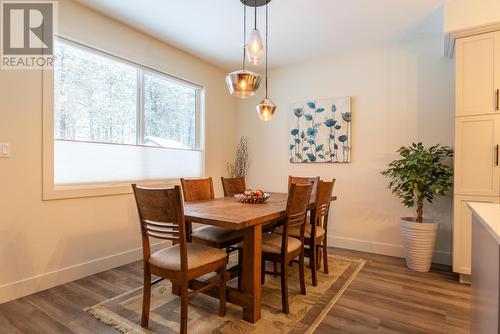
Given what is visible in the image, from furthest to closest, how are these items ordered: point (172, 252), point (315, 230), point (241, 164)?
point (241, 164) < point (315, 230) < point (172, 252)

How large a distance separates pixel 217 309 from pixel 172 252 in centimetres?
62

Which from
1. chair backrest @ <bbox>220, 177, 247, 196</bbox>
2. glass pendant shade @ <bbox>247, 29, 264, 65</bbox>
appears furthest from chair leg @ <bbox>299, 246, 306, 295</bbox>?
glass pendant shade @ <bbox>247, 29, 264, 65</bbox>

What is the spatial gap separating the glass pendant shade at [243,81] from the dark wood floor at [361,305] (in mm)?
1852

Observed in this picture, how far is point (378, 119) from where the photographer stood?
3.69 metres

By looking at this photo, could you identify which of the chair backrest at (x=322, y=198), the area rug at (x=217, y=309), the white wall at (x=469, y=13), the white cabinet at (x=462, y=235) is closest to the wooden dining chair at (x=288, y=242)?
the area rug at (x=217, y=309)

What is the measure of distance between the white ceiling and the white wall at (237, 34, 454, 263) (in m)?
0.29

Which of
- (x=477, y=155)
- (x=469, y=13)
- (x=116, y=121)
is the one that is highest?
(x=469, y=13)

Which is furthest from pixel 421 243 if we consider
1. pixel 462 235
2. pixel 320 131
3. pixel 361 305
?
pixel 320 131

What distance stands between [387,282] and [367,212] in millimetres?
1165

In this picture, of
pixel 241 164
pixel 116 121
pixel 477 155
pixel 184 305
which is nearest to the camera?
pixel 184 305

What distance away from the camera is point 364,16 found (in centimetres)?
294

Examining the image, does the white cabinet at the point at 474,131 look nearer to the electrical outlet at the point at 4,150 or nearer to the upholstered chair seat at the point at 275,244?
the upholstered chair seat at the point at 275,244

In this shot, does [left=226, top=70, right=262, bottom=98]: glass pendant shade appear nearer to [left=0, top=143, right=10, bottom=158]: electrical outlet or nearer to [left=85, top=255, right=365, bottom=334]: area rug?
[left=85, top=255, right=365, bottom=334]: area rug

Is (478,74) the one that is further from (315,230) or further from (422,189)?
(315,230)
